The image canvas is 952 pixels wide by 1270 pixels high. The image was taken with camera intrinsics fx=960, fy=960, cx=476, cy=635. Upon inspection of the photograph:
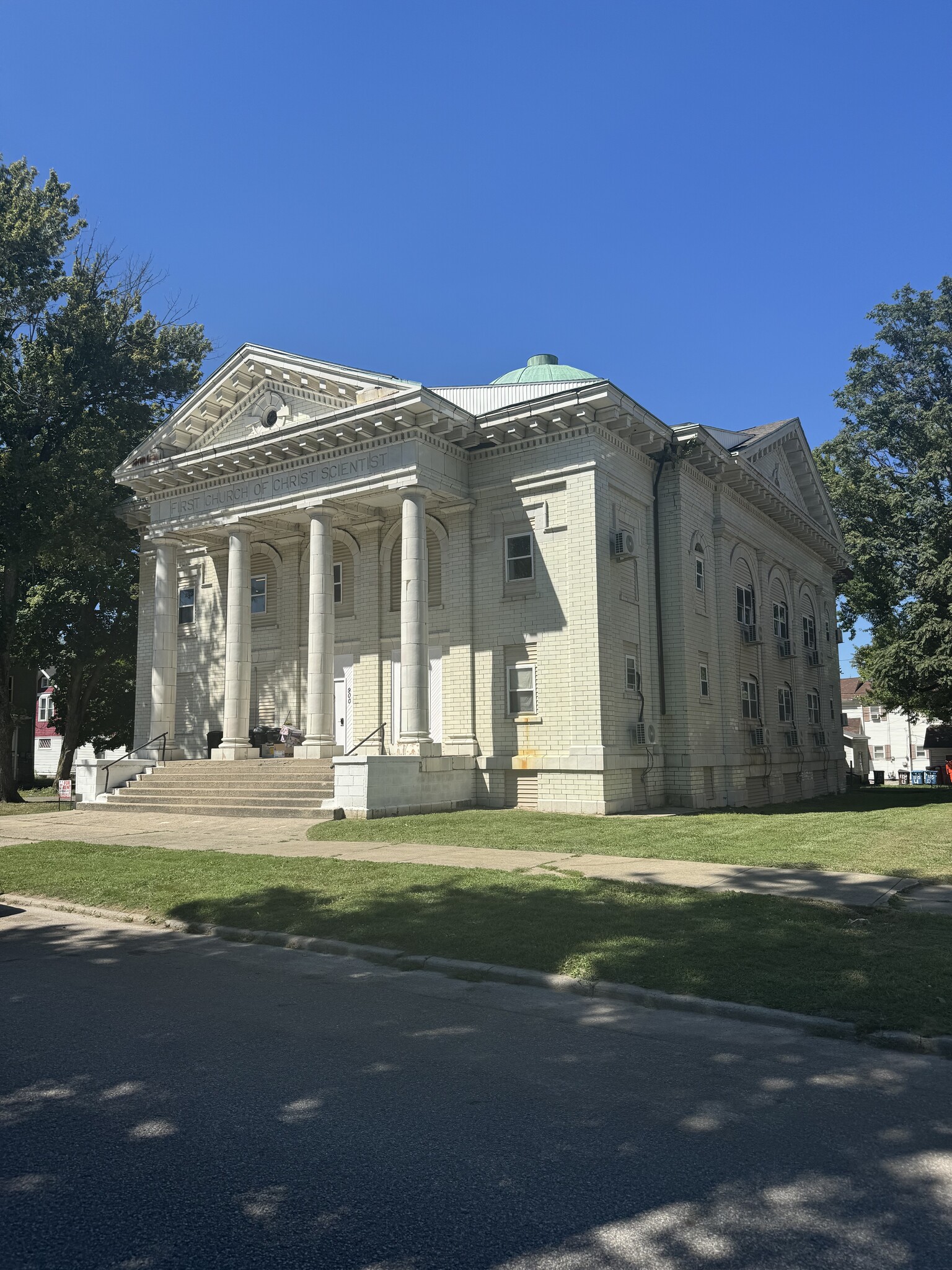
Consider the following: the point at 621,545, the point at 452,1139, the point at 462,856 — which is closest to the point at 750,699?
the point at 621,545

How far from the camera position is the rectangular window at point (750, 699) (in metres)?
29.0

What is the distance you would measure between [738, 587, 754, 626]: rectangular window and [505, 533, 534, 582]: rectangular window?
8609 mm

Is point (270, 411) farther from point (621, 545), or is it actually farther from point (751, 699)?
point (751, 699)

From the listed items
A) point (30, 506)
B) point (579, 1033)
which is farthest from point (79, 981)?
point (30, 506)

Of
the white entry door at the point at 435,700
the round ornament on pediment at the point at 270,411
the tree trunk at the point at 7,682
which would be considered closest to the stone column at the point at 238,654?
the round ornament on pediment at the point at 270,411

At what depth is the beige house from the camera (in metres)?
22.7

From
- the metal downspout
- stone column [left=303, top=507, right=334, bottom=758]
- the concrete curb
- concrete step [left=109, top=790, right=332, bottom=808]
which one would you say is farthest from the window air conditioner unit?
the concrete curb

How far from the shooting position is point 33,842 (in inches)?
674

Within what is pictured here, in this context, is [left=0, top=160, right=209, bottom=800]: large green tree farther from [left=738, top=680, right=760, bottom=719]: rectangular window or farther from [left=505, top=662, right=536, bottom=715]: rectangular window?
[left=738, top=680, right=760, bottom=719]: rectangular window

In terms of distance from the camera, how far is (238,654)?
1015 inches

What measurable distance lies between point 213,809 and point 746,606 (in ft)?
56.9

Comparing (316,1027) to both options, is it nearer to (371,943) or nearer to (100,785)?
(371,943)

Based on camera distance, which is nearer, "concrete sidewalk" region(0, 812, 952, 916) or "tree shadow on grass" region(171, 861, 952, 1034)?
"tree shadow on grass" region(171, 861, 952, 1034)

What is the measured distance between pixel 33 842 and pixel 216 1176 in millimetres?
14728
